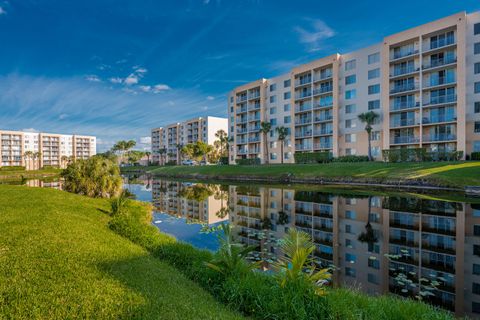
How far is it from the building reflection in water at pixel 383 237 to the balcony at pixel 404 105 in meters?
27.8

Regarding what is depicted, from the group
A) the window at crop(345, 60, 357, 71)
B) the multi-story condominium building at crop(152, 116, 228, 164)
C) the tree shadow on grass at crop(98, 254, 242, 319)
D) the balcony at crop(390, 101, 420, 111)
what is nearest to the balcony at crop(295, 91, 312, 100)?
the window at crop(345, 60, 357, 71)

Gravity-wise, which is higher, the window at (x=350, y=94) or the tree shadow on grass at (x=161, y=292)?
the window at (x=350, y=94)

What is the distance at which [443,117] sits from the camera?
37.5 metres

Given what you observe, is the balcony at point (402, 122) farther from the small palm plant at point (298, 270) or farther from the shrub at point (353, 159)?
the small palm plant at point (298, 270)

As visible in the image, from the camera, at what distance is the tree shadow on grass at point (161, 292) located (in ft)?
13.3

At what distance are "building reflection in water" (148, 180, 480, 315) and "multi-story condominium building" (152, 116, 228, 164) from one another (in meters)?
96.8

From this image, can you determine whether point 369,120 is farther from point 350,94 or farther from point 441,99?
point 441,99

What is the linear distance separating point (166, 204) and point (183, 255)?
14.8 meters

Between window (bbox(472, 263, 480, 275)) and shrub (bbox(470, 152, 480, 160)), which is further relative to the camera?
shrub (bbox(470, 152, 480, 160))

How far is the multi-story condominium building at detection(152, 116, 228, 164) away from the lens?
4503 inches

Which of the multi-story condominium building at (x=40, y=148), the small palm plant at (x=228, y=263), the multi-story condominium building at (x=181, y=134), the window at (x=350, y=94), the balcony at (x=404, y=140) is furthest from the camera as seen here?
the multi-story condominium building at (x=40, y=148)

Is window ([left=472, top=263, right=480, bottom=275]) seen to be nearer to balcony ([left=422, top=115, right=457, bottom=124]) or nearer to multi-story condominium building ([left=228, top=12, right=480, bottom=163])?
multi-story condominium building ([left=228, top=12, right=480, bottom=163])

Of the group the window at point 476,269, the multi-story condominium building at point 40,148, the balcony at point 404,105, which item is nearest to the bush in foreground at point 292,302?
the window at point 476,269

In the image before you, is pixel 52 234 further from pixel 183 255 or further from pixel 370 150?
pixel 370 150
